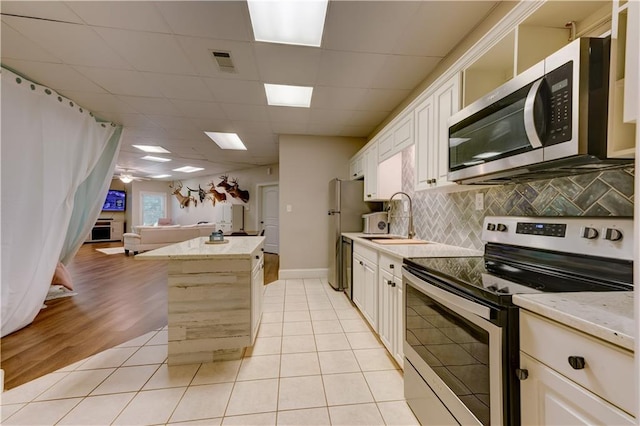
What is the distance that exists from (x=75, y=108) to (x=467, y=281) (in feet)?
14.8

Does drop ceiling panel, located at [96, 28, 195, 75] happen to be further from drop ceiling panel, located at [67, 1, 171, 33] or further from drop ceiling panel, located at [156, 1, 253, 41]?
drop ceiling panel, located at [156, 1, 253, 41]

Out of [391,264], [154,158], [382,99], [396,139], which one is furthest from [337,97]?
[154,158]

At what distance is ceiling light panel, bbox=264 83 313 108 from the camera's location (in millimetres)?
2951

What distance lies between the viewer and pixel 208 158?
652 centimetres

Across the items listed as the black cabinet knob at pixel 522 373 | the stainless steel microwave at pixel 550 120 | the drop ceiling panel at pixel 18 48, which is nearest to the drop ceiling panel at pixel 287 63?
the stainless steel microwave at pixel 550 120

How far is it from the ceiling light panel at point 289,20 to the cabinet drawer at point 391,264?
5.97ft

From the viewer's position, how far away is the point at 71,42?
2.10 meters

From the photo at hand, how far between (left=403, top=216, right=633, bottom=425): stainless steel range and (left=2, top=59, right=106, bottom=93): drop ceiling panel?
11.9 feet

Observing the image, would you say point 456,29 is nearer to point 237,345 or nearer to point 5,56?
point 237,345

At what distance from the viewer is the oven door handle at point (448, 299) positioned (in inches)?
36.6

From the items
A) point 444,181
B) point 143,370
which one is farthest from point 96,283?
point 444,181

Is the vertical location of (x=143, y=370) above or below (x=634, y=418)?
below

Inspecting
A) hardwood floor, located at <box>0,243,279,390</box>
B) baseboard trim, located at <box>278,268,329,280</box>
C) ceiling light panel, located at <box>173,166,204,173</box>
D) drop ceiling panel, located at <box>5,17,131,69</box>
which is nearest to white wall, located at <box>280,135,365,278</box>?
baseboard trim, located at <box>278,268,329,280</box>

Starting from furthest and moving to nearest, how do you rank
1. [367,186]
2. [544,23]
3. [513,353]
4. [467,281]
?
1. [367,186]
2. [544,23]
3. [467,281]
4. [513,353]
